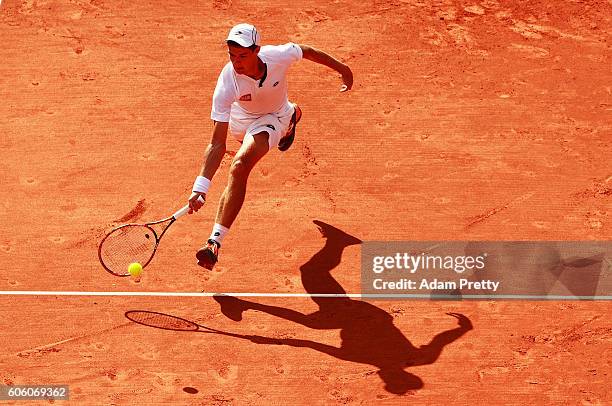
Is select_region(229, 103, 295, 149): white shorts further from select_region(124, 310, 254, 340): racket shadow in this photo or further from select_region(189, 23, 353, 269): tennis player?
select_region(124, 310, 254, 340): racket shadow

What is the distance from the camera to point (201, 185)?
35.1 feet

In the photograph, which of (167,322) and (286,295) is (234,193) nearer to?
(286,295)

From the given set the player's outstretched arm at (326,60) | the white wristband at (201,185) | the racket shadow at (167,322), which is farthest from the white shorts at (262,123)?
the racket shadow at (167,322)

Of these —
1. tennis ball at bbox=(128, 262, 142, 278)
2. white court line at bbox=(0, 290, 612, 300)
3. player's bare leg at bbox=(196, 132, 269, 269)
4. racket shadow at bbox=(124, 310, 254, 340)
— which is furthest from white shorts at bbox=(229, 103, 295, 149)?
racket shadow at bbox=(124, 310, 254, 340)

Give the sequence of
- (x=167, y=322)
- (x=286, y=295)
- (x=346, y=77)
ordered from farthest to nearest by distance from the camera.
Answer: (x=346, y=77) → (x=286, y=295) → (x=167, y=322)

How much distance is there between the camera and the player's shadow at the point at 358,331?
10.4 metres

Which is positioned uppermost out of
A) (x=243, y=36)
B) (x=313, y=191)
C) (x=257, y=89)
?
(x=243, y=36)

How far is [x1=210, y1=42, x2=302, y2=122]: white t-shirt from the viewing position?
11.2 meters

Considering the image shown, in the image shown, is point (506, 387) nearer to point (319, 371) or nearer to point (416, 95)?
point (319, 371)

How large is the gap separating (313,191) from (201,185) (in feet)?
7.18

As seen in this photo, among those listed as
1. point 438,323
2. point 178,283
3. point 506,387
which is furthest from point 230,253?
point 506,387

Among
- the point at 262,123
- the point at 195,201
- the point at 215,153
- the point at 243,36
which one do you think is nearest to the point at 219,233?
the point at 195,201

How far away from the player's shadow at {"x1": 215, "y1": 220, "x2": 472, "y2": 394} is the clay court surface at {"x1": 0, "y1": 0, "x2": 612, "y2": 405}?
Answer: 0.07ft

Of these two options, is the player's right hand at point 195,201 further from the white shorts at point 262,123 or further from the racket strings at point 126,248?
the white shorts at point 262,123
